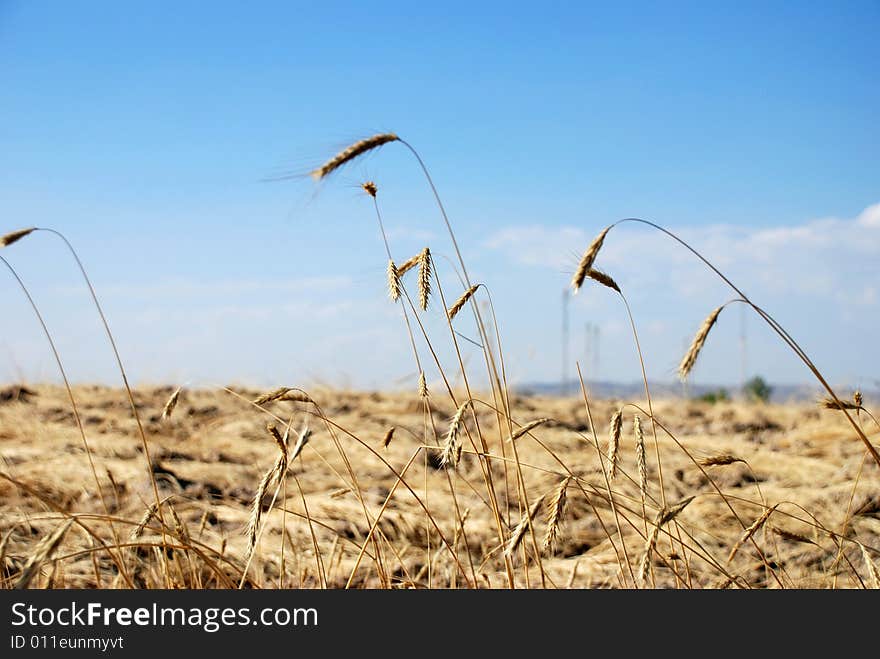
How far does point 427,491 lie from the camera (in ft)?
12.0

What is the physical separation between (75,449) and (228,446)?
122cm

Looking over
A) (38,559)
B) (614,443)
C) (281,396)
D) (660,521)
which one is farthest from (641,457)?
(38,559)

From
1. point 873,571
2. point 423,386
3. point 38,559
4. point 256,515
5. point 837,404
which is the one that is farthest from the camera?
point 423,386

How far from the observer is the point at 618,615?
6.71 ft

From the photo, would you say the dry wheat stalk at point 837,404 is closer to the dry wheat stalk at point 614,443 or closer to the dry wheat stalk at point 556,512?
the dry wheat stalk at point 614,443

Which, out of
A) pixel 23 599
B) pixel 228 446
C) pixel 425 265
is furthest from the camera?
pixel 228 446

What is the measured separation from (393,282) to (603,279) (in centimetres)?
65

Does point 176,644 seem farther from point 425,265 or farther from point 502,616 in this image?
point 425,265

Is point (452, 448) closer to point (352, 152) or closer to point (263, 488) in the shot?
point (263, 488)

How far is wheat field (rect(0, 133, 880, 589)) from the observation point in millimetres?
2264

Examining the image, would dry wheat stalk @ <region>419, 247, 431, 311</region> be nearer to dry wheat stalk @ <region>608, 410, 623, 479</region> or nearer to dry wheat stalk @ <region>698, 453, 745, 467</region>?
dry wheat stalk @ <region>608, 410, 623, 479</region>

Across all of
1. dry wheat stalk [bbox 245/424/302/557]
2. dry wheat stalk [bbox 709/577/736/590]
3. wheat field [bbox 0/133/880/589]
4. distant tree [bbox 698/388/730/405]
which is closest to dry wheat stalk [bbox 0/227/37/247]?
wheat field [bbox 0/133/880/589]

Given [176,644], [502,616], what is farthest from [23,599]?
[502,616]

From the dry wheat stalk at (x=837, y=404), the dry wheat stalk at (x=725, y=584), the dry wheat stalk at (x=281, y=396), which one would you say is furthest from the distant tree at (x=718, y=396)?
the dry wheat stalk at (x=281, y=396)
